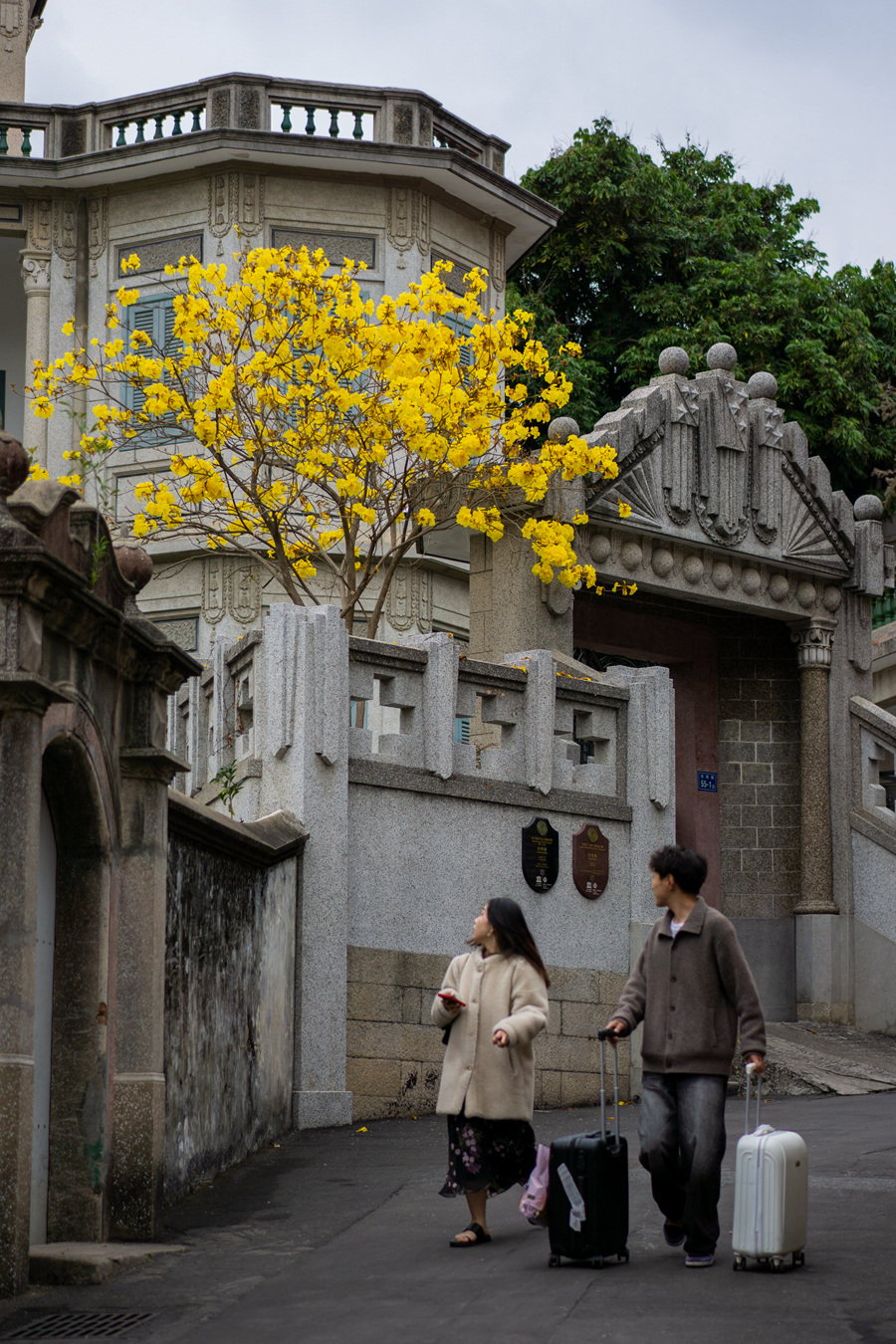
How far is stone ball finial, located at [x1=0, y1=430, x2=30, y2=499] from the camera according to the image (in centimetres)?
732

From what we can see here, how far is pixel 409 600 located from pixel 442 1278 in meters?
15.5

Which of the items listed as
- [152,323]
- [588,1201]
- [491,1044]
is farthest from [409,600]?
[588,1201]

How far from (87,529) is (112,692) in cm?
Answer: 75

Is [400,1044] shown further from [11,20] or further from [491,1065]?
[11,20]

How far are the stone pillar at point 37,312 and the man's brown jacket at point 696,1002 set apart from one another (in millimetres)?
16585

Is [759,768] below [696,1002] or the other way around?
the other way around

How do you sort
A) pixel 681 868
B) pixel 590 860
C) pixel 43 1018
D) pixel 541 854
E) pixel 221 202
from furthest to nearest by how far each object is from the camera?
pixel 221 202, pixel 590 860, pixel 541 854, pixel 43 1018, pixel 681 868

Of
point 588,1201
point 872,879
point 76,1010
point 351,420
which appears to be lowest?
point 588,1201

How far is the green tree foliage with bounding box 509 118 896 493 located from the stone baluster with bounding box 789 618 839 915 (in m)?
10.2

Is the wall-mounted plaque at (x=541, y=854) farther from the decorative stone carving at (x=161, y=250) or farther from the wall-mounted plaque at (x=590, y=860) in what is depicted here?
the decorative stone carving at (x=161, y=250)

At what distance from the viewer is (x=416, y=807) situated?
13.2 metres

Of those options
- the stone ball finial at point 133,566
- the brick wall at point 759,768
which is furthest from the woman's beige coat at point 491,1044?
the brick wall at point 759,768

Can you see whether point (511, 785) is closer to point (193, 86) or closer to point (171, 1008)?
point (171, 1008)

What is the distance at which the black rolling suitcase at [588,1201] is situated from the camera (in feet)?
23.9
